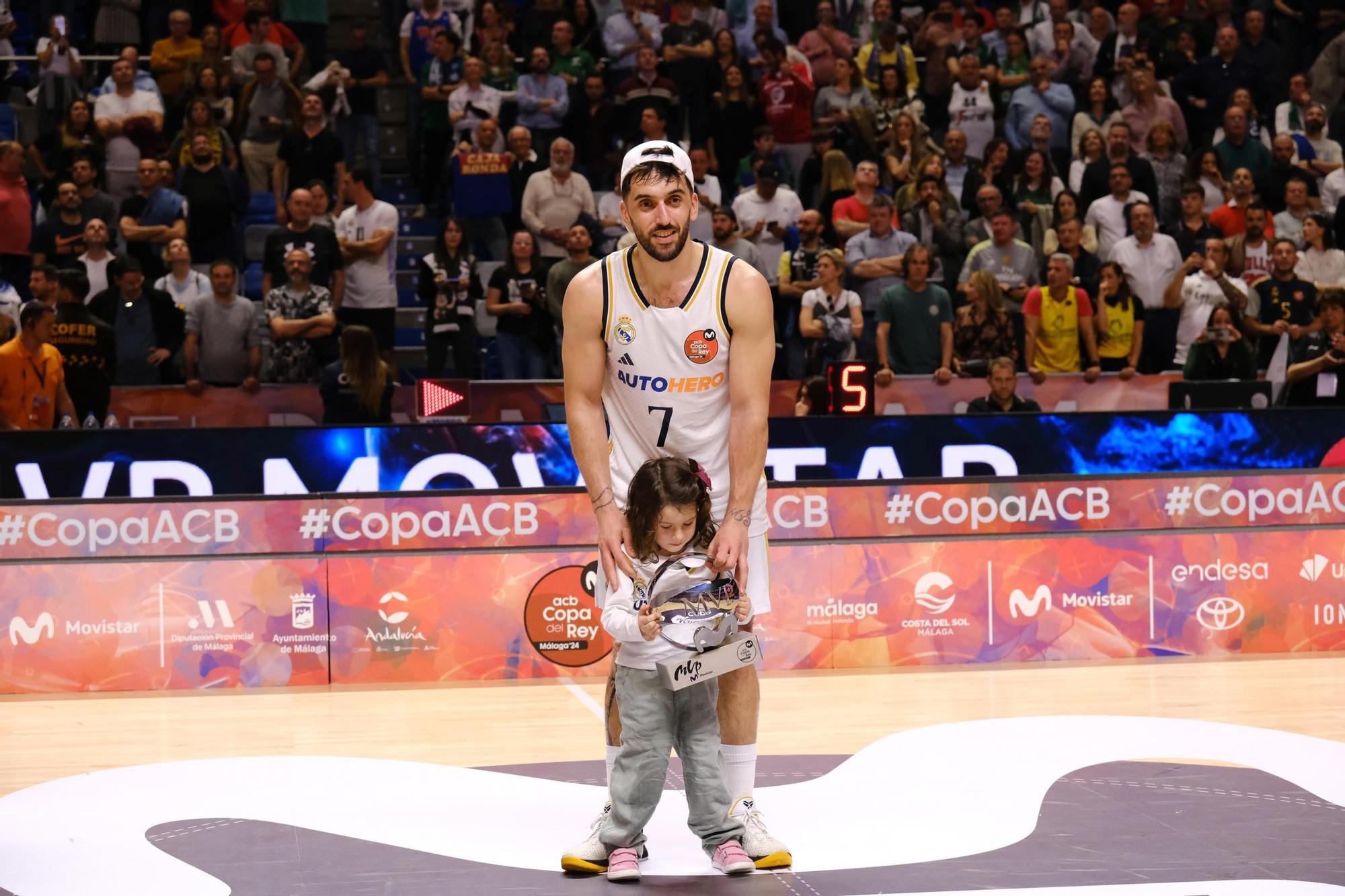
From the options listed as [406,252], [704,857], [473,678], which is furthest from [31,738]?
[406,252]

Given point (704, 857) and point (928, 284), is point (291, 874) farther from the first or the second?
point (928, 284)

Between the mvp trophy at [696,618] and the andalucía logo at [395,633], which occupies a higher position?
the mvp trophy at [696,618]

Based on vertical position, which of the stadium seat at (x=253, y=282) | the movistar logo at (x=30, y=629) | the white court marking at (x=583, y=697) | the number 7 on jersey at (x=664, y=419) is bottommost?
the white court marking at (x=583, y=697)

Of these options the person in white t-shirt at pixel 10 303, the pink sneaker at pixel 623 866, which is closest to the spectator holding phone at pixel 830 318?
the person in white t-shirt at pixel 10 303

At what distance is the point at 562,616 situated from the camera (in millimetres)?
8922

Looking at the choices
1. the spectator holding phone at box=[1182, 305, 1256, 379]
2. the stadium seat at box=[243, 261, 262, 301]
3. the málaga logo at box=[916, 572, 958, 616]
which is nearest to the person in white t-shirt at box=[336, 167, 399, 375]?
the stadium seat at box=[243, 261, 262, 301]

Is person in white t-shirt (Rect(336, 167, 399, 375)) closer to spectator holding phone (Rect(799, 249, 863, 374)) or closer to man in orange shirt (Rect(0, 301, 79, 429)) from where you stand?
man in orange shirt (Rect(0, 301, 79, 429))

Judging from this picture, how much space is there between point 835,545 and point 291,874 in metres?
4.81

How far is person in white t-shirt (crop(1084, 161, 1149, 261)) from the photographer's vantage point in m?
13.7

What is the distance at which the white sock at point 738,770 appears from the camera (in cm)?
502

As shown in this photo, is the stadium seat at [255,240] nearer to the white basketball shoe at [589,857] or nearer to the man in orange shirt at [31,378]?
the man in orange shirt at [31,378]

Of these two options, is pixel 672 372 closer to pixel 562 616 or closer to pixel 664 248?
pixel 664 248

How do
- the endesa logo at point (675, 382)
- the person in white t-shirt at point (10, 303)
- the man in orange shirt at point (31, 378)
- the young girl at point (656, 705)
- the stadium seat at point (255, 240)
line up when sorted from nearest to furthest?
the young girl at point (656, 705), the endesa logo at point (675, 382), the man in orange shirt at point (31, 378), the person in white t-shirt at point (10, 303), the stadium seat at point (255, 240)

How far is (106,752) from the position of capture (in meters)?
6.96
